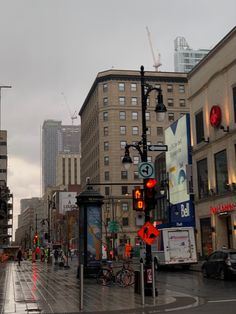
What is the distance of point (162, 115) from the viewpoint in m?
18.4

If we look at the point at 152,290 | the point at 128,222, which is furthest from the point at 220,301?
the point at 128,222

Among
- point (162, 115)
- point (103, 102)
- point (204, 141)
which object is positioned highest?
point (103, 102)

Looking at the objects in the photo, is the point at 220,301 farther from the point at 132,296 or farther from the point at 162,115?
the point at 162,115

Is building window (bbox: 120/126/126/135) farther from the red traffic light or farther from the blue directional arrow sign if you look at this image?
the red traffic light

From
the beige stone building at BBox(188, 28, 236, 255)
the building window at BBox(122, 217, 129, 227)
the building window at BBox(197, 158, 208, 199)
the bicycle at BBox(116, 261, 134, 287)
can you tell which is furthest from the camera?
the building window at BBox(122, 217, 129, 227)

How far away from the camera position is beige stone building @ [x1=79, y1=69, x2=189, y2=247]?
10356cm

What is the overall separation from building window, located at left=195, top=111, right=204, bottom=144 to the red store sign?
732cm

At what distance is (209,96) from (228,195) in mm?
10209

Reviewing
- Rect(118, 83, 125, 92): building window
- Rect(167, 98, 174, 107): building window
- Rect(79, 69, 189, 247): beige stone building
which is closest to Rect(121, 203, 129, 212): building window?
Rect(79, 69, 189, 247): beige stone building

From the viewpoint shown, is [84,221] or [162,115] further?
[84,221]

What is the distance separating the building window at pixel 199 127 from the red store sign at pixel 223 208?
24.0 feet

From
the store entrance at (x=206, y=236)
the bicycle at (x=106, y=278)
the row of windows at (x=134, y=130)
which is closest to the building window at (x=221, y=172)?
→ the store entrance at (x=206, y=236)

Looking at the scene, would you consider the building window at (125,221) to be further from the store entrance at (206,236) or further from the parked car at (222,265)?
the parked car at (222,265)

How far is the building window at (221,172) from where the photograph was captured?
43.0 m
